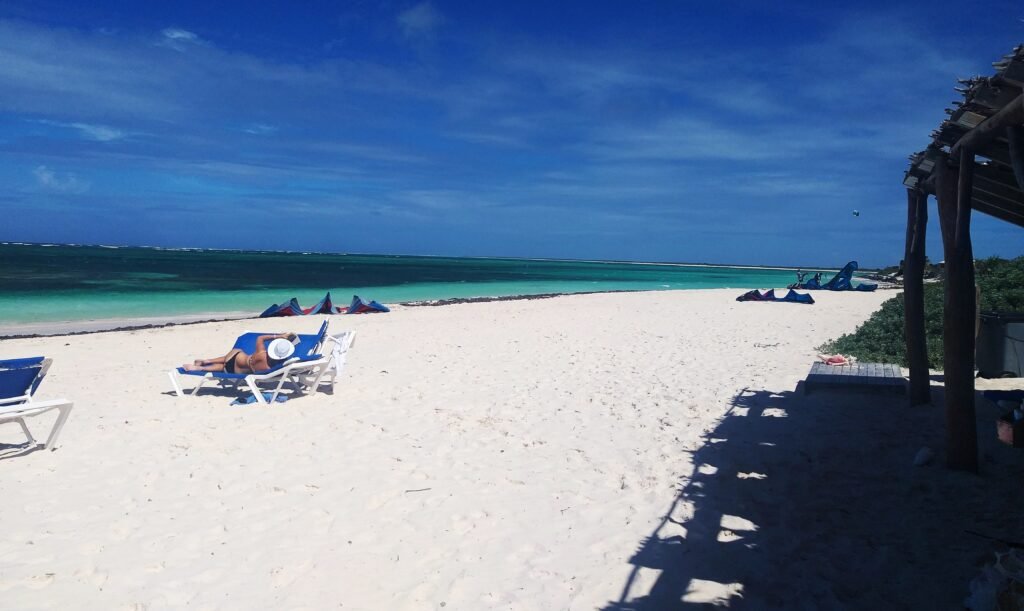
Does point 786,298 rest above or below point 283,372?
above

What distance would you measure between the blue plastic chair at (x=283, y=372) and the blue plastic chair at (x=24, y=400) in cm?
160

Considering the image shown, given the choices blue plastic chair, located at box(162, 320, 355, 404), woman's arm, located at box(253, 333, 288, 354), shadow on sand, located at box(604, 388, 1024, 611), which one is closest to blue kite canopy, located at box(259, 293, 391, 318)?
blue plastic chair, located at box(162, 320, 355, 404)

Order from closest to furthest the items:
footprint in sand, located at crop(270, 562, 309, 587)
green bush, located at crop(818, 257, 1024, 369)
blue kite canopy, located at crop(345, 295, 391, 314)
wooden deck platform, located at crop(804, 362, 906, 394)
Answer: footprint in sand, located at crop(270, 562, 309, 587) → wooden deck platform, located at crop(804, 362, 906, 394) → green bush, located at crop(818, 257, 1024, 369) → blue kite canopy, located at crop(345, 295, 391, 314)

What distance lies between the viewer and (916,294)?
18.8ft

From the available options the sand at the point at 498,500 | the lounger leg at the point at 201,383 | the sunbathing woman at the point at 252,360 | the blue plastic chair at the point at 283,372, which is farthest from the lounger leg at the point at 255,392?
the lounger leg at the point at 201,383

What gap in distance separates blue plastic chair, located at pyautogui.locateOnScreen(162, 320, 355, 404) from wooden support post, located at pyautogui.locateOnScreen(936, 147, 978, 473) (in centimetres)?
531

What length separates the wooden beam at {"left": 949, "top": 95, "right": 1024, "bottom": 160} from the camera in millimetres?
2835

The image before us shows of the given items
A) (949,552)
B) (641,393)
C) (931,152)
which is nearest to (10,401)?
(641,393)

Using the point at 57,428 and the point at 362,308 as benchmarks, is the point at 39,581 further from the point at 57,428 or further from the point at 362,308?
the point at 362,308

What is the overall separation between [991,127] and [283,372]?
5.86 m

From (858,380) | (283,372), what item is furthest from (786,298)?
(283,372)

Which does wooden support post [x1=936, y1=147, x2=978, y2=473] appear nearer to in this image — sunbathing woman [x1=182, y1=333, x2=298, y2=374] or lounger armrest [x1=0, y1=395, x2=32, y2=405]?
sunbathing woman [x1=182, y1=333, x2=298, y2=374]

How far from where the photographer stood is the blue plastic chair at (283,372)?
6.61 m

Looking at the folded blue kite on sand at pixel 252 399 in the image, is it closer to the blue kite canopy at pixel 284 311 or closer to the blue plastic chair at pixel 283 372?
the blue plastic chair at pixel 283 372
